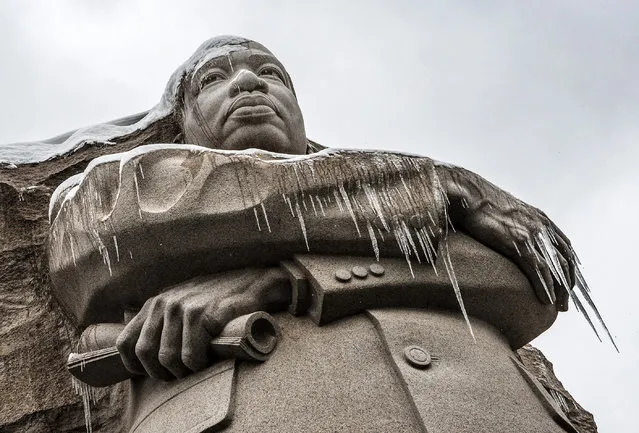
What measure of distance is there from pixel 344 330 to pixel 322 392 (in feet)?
1.39

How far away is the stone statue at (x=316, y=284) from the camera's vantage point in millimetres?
3758

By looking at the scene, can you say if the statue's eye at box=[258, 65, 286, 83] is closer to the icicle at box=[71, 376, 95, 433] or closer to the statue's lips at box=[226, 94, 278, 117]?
the statue's lips at box=[226, 94, 278, 117]

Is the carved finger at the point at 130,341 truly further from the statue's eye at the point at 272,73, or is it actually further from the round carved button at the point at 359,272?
the statue's eye at the point at 272,73

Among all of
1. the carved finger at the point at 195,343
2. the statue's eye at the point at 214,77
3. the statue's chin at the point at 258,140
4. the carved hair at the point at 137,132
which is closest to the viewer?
the carved finger at the point at 195,343

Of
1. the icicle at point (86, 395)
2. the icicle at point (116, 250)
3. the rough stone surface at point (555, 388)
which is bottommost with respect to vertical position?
the rough stone surface at point (555, 388)

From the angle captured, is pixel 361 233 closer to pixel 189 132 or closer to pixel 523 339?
pixel 523 339

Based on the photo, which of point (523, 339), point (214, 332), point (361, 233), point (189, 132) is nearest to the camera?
point (214, 332)

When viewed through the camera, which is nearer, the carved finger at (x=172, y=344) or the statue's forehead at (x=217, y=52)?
the carved finger at (x=172, y=344)

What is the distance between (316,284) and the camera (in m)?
4.12

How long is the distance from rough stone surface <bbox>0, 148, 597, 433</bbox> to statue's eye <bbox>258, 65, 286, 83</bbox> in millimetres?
1609

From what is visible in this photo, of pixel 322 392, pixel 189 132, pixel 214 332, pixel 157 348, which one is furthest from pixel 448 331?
pixel 189 132

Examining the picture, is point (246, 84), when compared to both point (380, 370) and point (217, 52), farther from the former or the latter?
point (380, 370)

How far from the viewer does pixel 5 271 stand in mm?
5770

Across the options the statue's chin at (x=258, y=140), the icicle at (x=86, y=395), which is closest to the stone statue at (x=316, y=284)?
the icicle at (x=86, y=395)
